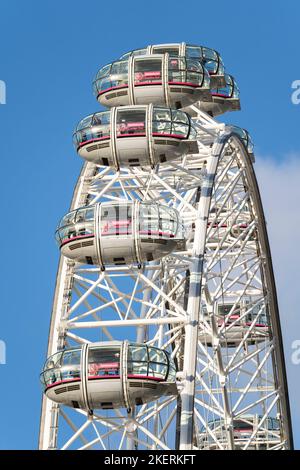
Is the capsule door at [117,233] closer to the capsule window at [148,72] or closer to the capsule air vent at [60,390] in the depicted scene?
the capsule air vent at [60,390]

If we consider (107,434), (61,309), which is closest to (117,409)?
(107,434)

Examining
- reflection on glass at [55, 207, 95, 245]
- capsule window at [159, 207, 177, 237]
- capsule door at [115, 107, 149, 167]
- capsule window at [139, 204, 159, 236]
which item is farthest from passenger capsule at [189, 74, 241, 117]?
capsule window at [139, 204, 159, 236]

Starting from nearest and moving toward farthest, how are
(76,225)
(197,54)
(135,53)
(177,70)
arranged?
(76,225) → (177,70) → (197,54) → (135,53)

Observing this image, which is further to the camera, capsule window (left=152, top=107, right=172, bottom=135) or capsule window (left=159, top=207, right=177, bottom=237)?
capsule window (left=152, top=107, right=172, bottom=135)

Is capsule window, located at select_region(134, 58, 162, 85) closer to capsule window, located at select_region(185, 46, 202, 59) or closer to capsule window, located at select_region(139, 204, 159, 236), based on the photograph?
capsule window, located at select_region(185, 46, 202, 59)

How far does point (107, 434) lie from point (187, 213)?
15021 millimetres

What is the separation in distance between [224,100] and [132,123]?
1176cm

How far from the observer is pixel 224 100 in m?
76.5

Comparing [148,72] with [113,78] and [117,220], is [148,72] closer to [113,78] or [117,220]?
[113,78]

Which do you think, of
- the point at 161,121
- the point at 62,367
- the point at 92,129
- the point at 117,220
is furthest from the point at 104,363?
the point at 92,129

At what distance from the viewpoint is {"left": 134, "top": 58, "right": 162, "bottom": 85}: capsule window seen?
230ft

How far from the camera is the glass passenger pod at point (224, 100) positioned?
76.1 meters

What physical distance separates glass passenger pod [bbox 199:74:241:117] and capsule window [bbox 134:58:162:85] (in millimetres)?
6139

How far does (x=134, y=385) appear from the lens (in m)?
57.7
